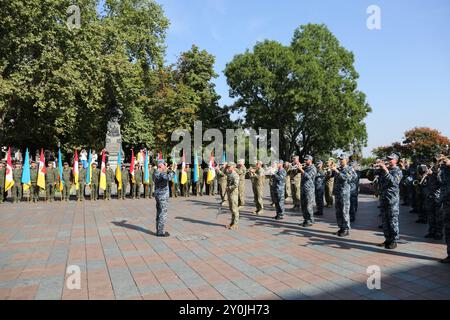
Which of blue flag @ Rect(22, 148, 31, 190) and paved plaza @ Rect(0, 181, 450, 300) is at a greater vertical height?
blue flag @ Rect(22, 148, 31, 190)

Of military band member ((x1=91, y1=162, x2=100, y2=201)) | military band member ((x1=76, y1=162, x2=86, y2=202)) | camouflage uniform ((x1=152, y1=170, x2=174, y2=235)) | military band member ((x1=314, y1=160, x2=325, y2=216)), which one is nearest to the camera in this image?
camouflage uniform ((x1=152, y1=170, x2=174, y2=235))

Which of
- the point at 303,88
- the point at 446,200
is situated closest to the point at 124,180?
the point at 446,200

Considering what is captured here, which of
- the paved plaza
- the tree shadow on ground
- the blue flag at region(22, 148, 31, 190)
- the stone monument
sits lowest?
the paved plaza

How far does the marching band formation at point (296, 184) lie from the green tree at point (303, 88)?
17152 mm

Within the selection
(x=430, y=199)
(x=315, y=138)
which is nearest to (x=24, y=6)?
(x=430, y=199)

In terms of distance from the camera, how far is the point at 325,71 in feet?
120

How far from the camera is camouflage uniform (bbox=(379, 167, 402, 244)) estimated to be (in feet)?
25.8

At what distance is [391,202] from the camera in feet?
25.7

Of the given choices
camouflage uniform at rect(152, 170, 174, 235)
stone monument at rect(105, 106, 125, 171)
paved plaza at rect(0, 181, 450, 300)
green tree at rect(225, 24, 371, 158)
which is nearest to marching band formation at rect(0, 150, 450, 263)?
camouflage uniform at rect(152, 170, 174, 235)

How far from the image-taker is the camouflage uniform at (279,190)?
12.0m

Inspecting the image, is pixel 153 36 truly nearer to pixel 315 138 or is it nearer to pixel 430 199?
pixel 315 138

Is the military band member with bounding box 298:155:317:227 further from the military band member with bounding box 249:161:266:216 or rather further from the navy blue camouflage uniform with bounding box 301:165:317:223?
the military band member with bounding box 249:161:266:216

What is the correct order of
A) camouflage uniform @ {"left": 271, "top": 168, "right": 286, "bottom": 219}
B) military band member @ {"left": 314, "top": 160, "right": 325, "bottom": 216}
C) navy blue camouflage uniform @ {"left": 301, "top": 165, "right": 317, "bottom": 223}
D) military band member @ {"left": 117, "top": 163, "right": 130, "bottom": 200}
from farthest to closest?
1. military band member @ {"left": 117, "top": 163, "right": 130, "bottom": 200}
2. military band member @ {"left": 314, "top": 160, "right": 325, "bottom": 216}
3. camouflage uniform @ {"left": 271, "top": 168, "right": 286, "bottom": 219}
4. navy blue camouflage uniform @ {"left": 301, "top": 165, "right": 317, "bottom": 223}

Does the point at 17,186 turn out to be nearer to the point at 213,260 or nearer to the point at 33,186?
the point at 33,186
